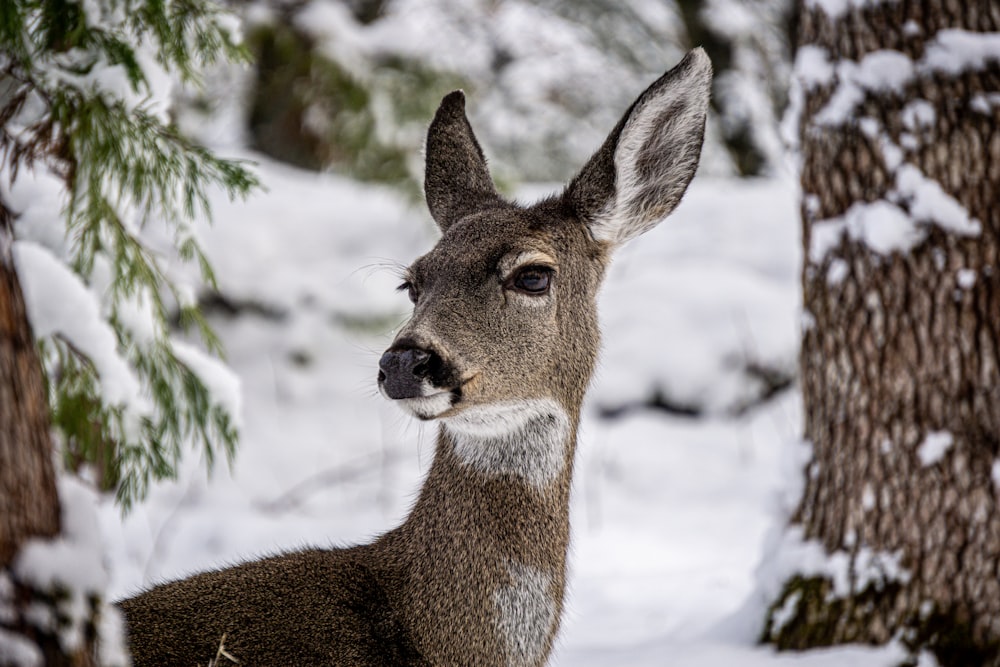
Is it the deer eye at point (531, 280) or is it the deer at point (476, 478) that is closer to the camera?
the deer at point (476, 478)

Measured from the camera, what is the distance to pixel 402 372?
2.74 meters

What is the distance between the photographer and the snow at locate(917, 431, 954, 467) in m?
3.92

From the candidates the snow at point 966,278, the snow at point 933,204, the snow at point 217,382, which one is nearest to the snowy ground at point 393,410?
the snow at point 217,382

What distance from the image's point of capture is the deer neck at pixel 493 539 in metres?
2.97

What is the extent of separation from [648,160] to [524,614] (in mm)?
1490

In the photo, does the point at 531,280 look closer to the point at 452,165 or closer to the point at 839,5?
the point at 452,165

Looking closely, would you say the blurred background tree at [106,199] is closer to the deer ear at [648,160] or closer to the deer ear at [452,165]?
the deer ear at [452,165]

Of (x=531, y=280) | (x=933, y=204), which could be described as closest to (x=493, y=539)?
(x=531, y=280)

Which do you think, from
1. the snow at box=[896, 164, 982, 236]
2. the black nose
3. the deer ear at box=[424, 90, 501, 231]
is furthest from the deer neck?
the snow at box=[896, 164, 982, 236]

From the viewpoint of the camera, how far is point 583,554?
22.4 feet

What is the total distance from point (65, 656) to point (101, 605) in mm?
104

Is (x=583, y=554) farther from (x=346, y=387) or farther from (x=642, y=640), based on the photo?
(x=346, y=387)

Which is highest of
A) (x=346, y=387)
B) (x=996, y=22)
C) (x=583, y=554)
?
(x=996, y=22)

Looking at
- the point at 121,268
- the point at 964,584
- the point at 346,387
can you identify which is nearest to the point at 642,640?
the point at 964,584
